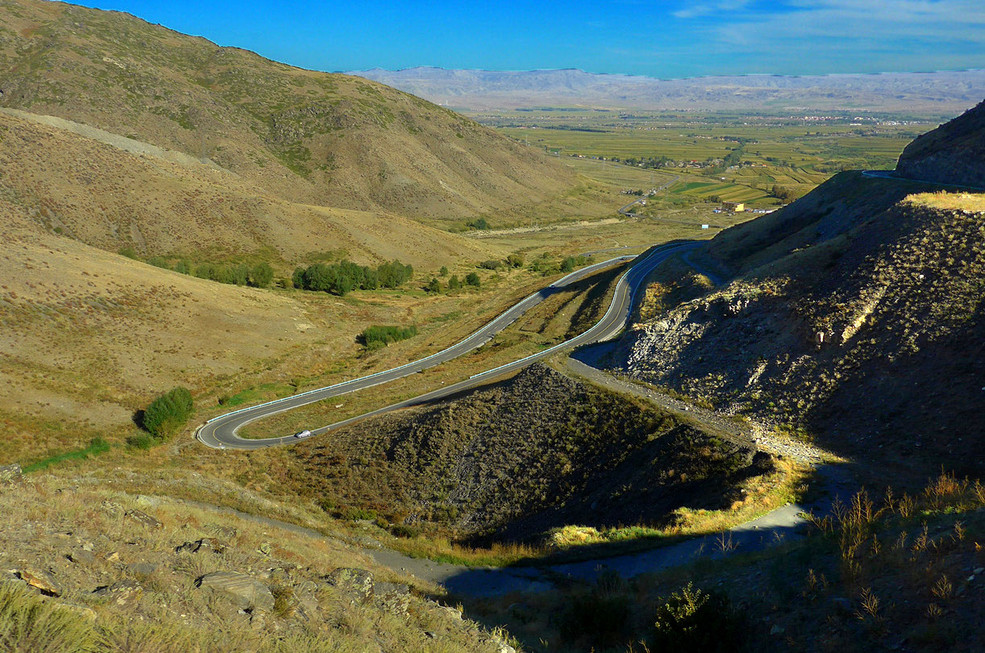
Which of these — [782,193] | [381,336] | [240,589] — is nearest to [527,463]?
[240,589]

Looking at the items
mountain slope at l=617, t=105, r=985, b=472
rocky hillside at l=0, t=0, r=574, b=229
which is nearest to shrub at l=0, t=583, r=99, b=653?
mountain slope at l=617, t=105, r=985, b=472

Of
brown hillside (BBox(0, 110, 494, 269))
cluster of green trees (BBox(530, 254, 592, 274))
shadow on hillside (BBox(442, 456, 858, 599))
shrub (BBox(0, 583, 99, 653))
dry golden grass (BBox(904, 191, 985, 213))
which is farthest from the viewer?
cluster of green trees (BBox(530, 254, 592, 274))

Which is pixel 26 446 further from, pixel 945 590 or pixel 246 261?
pixel 246 261

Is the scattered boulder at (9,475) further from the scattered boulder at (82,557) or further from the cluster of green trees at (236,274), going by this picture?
the cluster of green trees at (236,274)

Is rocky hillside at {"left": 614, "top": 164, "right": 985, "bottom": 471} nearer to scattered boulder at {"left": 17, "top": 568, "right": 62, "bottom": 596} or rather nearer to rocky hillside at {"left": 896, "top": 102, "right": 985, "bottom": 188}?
rocky hillside at {"left": 896, "top": 102, "right": 985, "bottom": 188}

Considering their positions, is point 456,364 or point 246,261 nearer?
point 456,364

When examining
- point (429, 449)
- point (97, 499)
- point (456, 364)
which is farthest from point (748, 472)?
point (456, 364)
